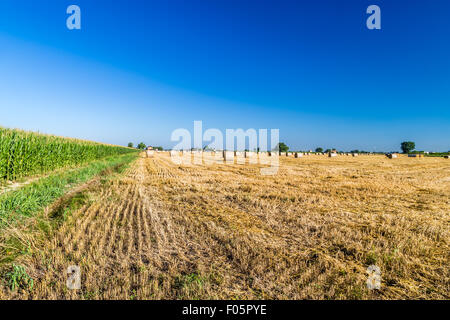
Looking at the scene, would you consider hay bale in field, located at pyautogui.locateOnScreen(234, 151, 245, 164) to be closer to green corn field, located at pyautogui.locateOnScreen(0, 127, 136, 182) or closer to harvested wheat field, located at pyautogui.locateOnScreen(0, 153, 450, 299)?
green corn field, located at pyautogui.locateOnScreen(0, 127, 136, 182)

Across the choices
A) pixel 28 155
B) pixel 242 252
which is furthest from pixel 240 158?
pixel 242 252

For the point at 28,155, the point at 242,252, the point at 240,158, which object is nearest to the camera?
the point at 242,252

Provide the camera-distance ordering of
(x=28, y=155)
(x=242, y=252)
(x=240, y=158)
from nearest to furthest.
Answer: (x=242, y=252) < (x=28, y=155) < (x=240, y=158)

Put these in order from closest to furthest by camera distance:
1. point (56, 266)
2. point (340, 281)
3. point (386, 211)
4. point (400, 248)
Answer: point (340, 281) → point (56, 266) → point (400, 248) → point (386, 211)

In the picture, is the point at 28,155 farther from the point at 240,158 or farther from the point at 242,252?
the point at 240,158

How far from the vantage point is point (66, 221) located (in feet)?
15.1

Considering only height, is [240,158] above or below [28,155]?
below

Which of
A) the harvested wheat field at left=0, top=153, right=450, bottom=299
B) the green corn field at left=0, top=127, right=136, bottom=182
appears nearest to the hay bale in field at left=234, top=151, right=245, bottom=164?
the green corn field at left=0, top=127, right=136, bottom=182

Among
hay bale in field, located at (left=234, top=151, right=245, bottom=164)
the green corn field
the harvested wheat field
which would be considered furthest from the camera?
hay bale in field, located at (left=234, top=151, right=245, bottom=164)

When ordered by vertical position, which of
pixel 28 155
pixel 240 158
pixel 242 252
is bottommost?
pixel 242 252
